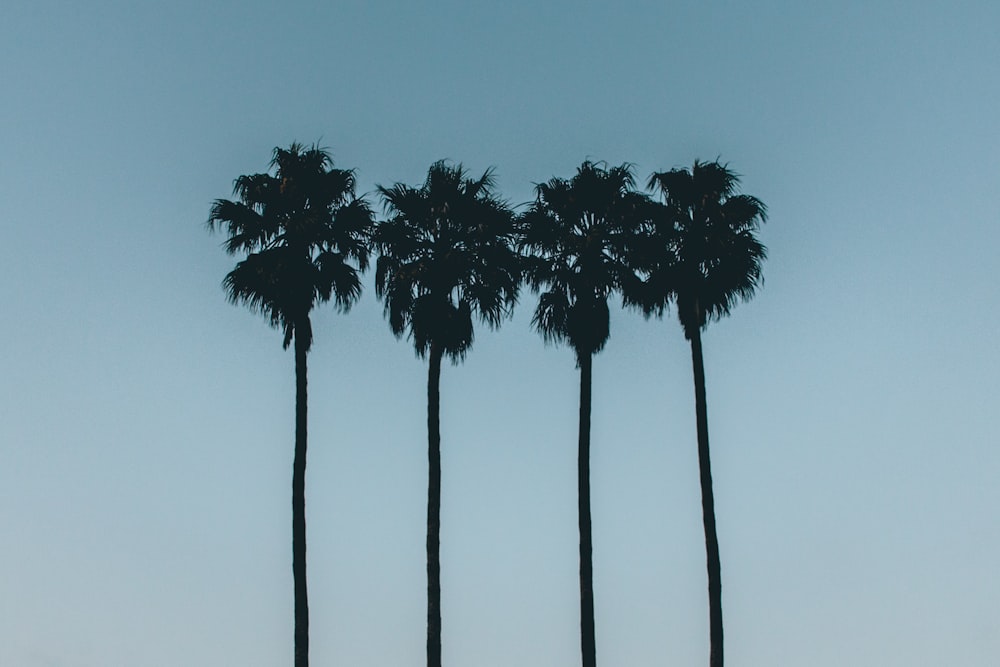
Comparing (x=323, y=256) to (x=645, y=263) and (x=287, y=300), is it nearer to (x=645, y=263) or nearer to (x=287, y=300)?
(x=287, y=300)

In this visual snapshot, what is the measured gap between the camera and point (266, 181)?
51.0 metres

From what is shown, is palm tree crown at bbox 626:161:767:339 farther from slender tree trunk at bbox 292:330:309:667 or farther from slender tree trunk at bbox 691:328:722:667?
slender tree trunk at bbox 292:330:309:667

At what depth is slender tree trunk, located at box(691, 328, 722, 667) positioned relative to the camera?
148 ft

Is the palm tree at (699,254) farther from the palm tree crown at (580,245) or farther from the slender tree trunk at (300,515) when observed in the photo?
the slender tree trunk at (300,515)

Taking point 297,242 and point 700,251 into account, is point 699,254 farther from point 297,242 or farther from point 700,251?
point 297,242

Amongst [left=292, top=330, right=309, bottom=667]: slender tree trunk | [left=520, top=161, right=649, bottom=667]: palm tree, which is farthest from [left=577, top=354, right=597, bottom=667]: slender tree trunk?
[left=292, top=330, right=309, bottom=667]: slender tree trunk

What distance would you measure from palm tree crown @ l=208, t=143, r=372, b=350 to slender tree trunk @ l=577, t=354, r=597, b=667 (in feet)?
27.1

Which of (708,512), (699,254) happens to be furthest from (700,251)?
(708,512)

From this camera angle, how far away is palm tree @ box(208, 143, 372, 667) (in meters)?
48.8

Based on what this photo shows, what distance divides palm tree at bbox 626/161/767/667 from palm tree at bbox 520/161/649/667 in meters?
0.92

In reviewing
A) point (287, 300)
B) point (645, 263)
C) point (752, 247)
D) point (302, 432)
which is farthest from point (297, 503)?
point (752, 247)

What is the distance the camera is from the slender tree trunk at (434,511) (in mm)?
45500

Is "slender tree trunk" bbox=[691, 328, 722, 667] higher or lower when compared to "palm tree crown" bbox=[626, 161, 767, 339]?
lower

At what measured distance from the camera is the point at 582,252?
2004 inches
